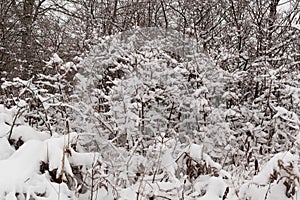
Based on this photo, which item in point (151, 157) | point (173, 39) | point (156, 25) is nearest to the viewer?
point (151, 157)

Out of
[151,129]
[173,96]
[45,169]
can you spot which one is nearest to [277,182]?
[45,169]

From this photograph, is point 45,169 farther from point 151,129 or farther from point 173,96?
point 173,96

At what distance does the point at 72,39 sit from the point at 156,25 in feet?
7.16

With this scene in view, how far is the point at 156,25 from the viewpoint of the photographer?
7.64 m

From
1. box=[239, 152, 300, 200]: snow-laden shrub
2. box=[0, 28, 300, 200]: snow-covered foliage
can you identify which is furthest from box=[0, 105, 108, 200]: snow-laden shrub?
box=[239, 152, 300, 200]: snow-laden shrub

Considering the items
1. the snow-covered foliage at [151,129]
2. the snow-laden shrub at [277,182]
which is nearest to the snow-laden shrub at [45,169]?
the snow-covered foliage at [151,129]

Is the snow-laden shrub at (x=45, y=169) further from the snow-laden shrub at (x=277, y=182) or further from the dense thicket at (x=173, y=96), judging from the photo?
the snow-laden shrub at (x=277, y=182)

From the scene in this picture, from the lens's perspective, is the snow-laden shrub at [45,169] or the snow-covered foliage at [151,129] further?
the snow-covered foliage at [151,129]

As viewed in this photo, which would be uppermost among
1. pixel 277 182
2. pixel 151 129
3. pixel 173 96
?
pixel 173 96

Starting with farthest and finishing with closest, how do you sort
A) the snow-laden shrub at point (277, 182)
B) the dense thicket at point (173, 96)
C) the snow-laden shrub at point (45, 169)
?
the dense thicket at point (173, 96) → the snow-laden shrub at point (277, 182) → the snow-laden shrub at point (45, 169)

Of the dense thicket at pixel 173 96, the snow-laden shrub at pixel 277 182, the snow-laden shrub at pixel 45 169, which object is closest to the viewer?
the snow-laden shrub at pixel 45 169

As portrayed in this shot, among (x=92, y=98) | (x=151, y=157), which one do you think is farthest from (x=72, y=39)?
(x=151, y=157)

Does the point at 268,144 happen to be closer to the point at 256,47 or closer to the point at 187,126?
the point at 187,126

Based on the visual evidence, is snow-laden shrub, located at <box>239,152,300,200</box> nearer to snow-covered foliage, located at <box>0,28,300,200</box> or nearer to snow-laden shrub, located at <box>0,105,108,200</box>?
snow-covered foliage, located at <box>0,28,300,200</box>
